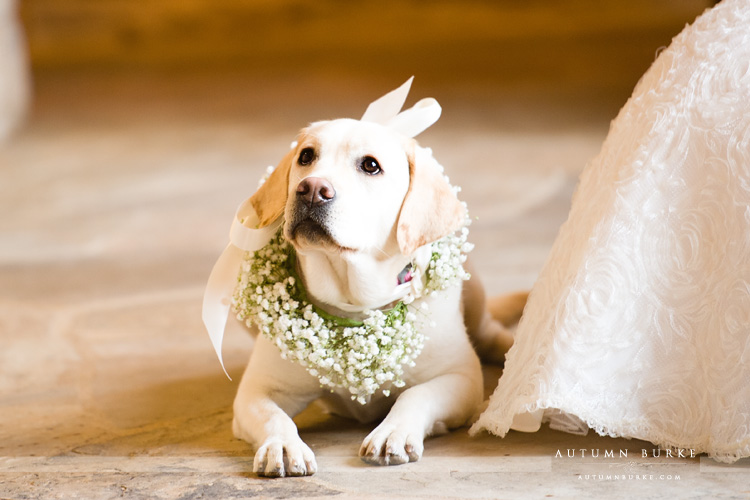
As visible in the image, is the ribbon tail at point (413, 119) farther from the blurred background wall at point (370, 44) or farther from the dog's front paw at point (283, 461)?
the blurred background wall at point (370, 44)

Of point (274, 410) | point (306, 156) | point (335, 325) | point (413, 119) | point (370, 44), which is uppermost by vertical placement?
point (370, 44)

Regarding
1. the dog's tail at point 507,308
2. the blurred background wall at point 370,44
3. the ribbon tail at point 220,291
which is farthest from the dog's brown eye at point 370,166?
the blurred background wall at point 370,44

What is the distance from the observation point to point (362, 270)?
245cm

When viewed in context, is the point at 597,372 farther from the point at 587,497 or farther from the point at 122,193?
the point at 122,193

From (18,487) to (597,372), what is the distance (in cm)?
152

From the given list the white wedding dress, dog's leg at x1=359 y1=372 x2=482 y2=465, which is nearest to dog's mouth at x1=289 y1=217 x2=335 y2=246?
dog's leg at x1=359 y1=372 x2=482 y2=465

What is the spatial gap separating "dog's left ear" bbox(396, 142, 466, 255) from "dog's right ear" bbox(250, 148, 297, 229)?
348 mm

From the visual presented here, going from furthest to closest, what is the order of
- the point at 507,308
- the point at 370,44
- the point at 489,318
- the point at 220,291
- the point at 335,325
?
the point at 370,44
the point at 507,308
the point at 489,318
the point at 220,291
the point at 335,325

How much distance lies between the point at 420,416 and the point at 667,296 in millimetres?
726

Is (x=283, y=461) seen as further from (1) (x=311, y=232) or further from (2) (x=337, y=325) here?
(1) (x=311, y=232)

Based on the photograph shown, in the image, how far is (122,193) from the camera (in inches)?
258

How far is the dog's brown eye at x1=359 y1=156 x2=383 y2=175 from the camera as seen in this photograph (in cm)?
240

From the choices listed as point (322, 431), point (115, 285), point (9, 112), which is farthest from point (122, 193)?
point (322, 431)

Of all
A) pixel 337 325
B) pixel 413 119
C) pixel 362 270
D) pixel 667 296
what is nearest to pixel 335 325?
pixel 337 325
